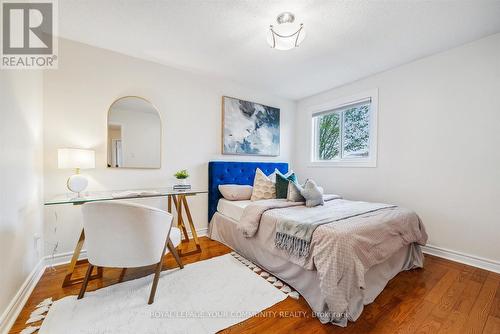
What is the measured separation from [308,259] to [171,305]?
1.12m

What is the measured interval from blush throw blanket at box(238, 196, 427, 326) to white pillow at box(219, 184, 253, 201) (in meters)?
0.81

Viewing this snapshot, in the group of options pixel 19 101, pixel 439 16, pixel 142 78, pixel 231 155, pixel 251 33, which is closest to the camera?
pixel 19 101

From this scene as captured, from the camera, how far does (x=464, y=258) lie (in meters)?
2.33

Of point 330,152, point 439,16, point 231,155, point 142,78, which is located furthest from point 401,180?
point 142,78

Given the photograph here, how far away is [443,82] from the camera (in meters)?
2.49

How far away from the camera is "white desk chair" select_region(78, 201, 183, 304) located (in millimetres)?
1511

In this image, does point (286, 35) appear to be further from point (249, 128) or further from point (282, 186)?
point (249, 128)

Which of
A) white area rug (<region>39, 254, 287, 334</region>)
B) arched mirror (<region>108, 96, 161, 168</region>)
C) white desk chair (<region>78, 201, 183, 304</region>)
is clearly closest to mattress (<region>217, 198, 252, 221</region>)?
A: white area rug (<region>39, 254, 287, 334</region>)

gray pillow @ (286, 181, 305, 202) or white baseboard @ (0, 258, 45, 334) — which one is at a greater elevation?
gray pillow @ (286, 181, 305, 202)

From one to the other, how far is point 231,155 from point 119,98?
5.67 feet

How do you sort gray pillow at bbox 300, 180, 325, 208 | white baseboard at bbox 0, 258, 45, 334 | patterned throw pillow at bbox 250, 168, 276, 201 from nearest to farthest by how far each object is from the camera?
white baseboard at bbox 0, 258, 45, 334 < gray pillow at bbox 300, 180, 325, 208 < patterned throw pillow at bbox 250, 168, 276, 201

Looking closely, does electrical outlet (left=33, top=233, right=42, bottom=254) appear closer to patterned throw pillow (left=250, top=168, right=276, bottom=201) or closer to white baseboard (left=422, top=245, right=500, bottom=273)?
patterned throw pillow (left=250, top=168, right=276, bottom=201)

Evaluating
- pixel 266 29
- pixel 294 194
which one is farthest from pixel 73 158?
pixel 294 194

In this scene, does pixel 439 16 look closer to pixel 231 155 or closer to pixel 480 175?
pixel 480 175
